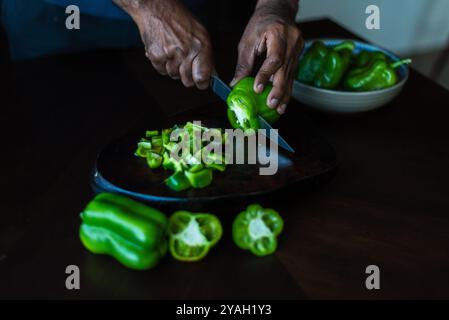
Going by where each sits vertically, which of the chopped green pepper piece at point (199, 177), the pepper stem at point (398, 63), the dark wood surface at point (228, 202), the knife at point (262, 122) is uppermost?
the pepper stem at point (398, 63)

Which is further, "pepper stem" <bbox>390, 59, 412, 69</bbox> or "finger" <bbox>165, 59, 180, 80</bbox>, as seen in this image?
"pepper stem" <bbox>390, 59, 412, 69</bbox>

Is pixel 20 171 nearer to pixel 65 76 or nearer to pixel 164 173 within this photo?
pixel 164 173

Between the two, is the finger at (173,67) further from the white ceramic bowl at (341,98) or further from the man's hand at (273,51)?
the white ceramic bowl at (341,98)

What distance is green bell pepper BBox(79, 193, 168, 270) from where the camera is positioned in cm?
78

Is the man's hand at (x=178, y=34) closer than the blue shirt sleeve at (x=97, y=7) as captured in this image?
Yes

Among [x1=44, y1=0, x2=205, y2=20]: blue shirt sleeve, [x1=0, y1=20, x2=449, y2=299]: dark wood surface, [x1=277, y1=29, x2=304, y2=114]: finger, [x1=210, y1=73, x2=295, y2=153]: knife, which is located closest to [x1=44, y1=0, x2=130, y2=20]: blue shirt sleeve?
[x1=44, y1=0, x2=205, y2=20]: blue shirt sleeve

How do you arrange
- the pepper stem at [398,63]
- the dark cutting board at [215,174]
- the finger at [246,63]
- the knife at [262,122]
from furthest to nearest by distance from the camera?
the pepper stem at [398,63], the finger at [246,63], the knife at [262,122], the dark cutting board at [215,174]

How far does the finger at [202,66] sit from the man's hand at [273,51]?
0.08 m

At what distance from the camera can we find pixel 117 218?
0.80 m

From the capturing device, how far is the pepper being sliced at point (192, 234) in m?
0.81

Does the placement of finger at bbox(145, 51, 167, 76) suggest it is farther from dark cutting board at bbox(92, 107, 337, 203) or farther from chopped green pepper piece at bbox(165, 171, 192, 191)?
chopped green pepper piece at bbox(165, 171, 192, 191)

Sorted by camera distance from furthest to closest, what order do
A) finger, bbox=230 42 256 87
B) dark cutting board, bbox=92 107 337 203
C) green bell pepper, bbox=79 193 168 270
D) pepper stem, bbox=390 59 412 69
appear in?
pepper stem, bbox=390 59 412 69, finger, bbox=230 42 256 87, dark cutting board, bbox=92 107 337 203, green bell pepper, bbox=79 193 168 270

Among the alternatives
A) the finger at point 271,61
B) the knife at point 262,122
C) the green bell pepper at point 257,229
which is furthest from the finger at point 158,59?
the green bell pepper at point 257,229

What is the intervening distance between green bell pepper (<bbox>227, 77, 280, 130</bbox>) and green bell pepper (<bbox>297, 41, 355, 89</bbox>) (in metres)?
0.21
